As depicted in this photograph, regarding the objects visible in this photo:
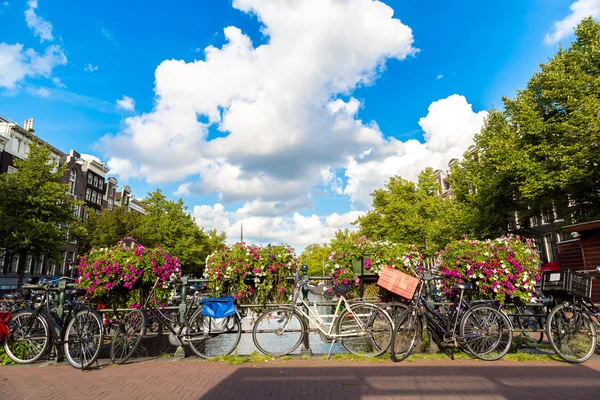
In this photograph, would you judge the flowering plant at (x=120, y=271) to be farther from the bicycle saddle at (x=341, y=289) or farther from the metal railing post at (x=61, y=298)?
the bicycle saddle at (x=341, y=289)

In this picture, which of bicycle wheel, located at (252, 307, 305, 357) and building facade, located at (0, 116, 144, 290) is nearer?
bicycle wheel, located at (252, 307, 305, 357)

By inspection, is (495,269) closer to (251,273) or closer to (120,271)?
(251,273)

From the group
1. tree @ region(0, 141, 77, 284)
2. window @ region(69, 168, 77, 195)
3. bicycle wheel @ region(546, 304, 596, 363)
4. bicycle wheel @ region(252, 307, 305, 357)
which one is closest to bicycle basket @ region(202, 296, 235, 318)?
bicycle wheel @ region(252, 307, 305, 357)

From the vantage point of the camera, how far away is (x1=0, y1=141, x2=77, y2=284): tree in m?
21.0

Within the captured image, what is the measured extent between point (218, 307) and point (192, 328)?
0.56m

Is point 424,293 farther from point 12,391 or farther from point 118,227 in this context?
point 118,227

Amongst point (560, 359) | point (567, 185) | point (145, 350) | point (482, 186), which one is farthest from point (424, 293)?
point (482, 186)

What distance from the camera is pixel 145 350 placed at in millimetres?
6254

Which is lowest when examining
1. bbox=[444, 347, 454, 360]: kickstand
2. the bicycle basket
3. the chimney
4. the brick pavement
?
the brick pavement

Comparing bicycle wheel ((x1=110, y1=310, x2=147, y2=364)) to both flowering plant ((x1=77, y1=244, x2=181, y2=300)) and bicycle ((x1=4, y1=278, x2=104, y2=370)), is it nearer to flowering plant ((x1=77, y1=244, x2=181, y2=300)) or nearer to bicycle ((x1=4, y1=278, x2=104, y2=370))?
bicycle ((x1=4, y1=278, x2=104, y2=370))

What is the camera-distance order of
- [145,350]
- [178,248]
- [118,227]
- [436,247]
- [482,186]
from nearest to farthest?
1. [145,350]
2. [482,186]
3. [436,247]
4. [118,227]
5. [178,248]

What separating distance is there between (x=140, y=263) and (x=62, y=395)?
2469 mm

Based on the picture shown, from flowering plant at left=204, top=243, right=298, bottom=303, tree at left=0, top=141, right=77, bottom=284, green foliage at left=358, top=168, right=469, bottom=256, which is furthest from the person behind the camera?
green foliage at left=358, top=168, right=469, bottom=256

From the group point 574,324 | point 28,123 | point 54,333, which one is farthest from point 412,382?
point 28,123
